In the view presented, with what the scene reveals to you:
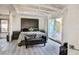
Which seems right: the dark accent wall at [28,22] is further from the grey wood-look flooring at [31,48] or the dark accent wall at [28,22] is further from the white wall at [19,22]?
the grey wood-look flooring at [31,48]

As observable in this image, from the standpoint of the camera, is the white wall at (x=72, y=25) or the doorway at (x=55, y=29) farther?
the doorway at (x=55, y=29)

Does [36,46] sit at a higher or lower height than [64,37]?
lower

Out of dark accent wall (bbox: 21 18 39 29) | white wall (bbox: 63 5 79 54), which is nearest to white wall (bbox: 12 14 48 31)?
dark accent wall (bbox: 21 18 39 29)

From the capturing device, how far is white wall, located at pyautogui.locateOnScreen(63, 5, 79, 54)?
5.95ft

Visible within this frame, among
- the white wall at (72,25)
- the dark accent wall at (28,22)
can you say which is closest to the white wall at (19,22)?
the dark accent wall at (28,22)

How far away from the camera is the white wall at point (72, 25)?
1813mm

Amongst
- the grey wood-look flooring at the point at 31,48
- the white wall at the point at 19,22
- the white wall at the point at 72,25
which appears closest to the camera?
the white wall at the point at 72,25

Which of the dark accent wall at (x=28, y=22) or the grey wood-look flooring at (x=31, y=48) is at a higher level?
the dark accent wall at (x=28, y=22)

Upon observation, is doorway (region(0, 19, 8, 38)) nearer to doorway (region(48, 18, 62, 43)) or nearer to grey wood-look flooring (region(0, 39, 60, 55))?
grey wood-look flooring (region(0, 39, 60, 55))

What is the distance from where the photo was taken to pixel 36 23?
2242 millimetres

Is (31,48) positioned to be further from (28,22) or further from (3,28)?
(3,28)
